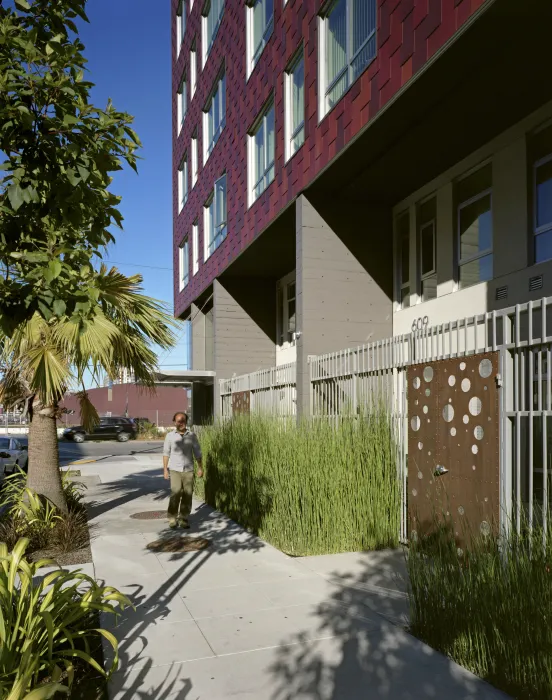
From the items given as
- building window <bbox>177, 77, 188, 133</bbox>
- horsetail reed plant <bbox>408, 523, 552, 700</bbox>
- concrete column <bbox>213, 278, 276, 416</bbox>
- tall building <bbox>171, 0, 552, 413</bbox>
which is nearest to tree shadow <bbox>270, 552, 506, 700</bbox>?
horsetail reed plant <bbox>408, 523, 552, 700</bbox>

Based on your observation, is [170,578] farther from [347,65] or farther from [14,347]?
[347,65]

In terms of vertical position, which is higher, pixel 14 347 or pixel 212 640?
pixel 14 347

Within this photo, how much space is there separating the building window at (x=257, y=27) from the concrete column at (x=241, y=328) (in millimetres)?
6226

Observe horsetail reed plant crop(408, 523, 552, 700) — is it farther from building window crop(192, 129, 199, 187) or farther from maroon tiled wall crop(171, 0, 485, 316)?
building window crop(192, 129, 199, 187)

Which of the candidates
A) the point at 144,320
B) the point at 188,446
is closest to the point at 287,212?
the point at 144,320

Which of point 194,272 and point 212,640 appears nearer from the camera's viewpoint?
point 212,640

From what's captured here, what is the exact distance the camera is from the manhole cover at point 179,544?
27.7 feet

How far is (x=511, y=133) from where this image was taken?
31.9ft

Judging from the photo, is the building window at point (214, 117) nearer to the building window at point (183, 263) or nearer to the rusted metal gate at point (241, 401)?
the building window at point (183, 263)

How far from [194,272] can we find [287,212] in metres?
11.0

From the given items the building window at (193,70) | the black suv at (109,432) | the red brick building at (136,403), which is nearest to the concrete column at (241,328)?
the building window at (193,70)

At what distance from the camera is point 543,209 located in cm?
920

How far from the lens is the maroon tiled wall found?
8469 millimetres

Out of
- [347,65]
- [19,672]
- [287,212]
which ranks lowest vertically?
[19,672]
